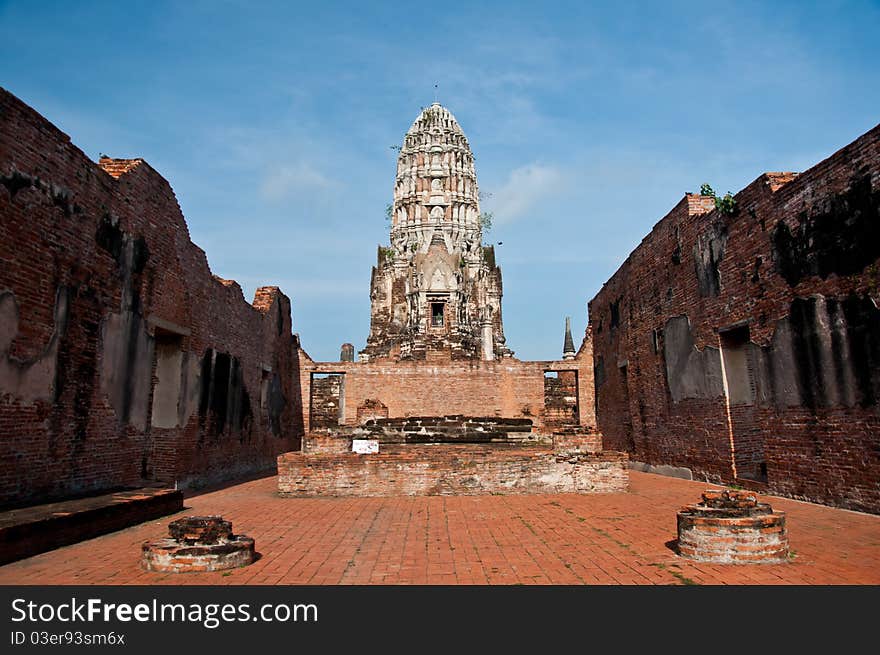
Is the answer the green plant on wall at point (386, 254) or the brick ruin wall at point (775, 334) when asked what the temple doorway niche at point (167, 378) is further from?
the green plant on wall at point (386, 254)

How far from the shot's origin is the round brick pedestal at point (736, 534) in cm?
480

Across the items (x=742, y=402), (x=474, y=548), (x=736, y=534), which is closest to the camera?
(x=736, y=534)

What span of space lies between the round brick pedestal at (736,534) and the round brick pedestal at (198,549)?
3631 millimetres

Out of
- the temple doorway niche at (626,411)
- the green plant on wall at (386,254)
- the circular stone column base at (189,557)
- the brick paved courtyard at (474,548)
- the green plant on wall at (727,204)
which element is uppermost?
the green plant on wall at (386,254)

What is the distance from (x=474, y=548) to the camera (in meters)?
5.57

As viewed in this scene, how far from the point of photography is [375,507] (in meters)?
8.52

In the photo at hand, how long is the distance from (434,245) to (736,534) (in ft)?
110

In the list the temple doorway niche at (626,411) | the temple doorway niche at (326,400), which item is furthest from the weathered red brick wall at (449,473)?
the temple doorway niche at (326,400)

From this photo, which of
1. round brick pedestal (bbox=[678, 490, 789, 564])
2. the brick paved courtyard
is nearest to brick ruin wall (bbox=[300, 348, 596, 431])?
the brick paved courtyard

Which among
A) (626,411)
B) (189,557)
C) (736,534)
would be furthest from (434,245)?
(189,557)

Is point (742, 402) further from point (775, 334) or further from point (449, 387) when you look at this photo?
point (449, 387)

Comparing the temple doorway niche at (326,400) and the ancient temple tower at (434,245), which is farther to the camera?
the ancient temple tower at (434,245)

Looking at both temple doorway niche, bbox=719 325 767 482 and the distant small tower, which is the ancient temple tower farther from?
temple doorway niche, bbox=719 325 767 482

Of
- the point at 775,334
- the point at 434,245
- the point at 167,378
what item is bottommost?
the point at 167,378
